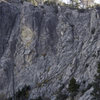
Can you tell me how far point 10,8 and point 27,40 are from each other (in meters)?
13.5

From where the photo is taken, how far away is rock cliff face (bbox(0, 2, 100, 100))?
129 feet

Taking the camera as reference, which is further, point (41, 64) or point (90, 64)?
point (41, 64)

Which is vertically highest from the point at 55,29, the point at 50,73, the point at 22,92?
the point at 55,29

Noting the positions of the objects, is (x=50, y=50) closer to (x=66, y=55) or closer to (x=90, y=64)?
(x=66, y=55)

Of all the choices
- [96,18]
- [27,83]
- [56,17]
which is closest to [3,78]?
[27,83]

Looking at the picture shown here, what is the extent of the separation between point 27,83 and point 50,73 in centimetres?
592

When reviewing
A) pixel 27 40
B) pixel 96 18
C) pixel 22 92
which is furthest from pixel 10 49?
pixel 96 18

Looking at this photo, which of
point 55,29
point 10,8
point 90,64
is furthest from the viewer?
point 10,8

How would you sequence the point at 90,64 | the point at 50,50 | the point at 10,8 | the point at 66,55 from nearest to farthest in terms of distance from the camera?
the point at 90,64, the point at 66,55, the point at 50,50, the point at 10,8

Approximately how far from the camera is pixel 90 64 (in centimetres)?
3641

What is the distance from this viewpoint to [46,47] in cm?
4956

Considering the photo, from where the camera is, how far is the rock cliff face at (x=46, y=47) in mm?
39334

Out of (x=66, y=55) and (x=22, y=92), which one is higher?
(x=66, y=55)

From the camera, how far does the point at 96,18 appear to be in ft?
147
